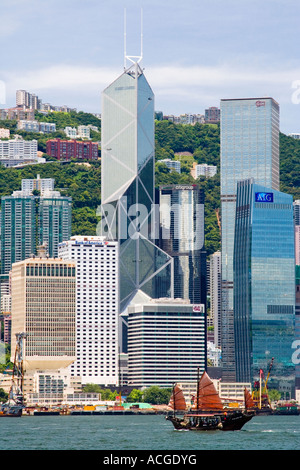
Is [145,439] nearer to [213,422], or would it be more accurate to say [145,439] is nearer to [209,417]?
[213,422]

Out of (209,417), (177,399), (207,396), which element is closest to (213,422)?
(209,417)

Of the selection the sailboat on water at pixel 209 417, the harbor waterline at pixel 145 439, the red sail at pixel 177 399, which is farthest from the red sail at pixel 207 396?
the harbor waterline at pixel 145 439

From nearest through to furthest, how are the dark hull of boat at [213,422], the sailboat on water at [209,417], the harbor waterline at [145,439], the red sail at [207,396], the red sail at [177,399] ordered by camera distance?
the harbor waterline at [145,439] < the dark hull of boat at [213,422] < the sailboat on water at [209,417] < the red sail at [207,396] < the red sail at [177,399]

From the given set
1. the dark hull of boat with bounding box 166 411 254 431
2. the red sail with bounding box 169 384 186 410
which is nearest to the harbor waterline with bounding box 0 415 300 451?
the dark hull of boat with bounding box 166 411 254 431

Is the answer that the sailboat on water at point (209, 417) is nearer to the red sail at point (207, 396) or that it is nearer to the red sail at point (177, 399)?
the red sail at point (207, 396)
